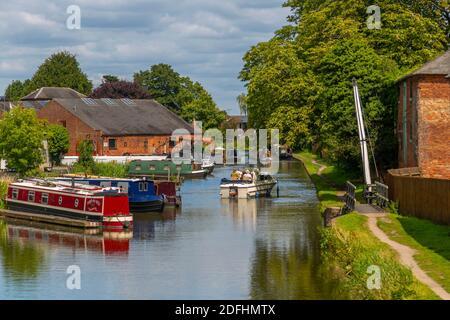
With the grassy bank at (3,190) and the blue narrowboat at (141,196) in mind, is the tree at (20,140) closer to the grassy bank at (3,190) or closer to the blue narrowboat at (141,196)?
the grassy bank at (3,190)

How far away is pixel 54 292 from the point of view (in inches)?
1345

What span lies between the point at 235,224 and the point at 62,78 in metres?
118

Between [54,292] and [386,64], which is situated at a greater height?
[386,64]

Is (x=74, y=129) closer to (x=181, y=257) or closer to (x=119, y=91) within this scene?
(x=119, y=91)

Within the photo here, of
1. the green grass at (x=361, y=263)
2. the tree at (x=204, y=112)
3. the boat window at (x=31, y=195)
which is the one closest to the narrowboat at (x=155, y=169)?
the boat window at (x=31, y=195)

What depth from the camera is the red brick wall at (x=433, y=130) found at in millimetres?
53281

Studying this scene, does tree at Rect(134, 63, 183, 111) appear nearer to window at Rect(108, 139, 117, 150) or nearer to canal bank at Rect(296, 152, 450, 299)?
window at Rect(108, 139, 117, 150)

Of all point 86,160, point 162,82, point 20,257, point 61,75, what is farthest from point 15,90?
point 20,257

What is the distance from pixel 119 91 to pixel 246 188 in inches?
2942

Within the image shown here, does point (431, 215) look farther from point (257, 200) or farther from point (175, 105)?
point (175, 105)

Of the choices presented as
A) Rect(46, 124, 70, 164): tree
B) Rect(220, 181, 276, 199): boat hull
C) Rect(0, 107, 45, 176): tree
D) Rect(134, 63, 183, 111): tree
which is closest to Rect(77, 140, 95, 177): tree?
Rect(0, 107, 45, 176): tree

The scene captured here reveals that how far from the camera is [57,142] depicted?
97812mm
